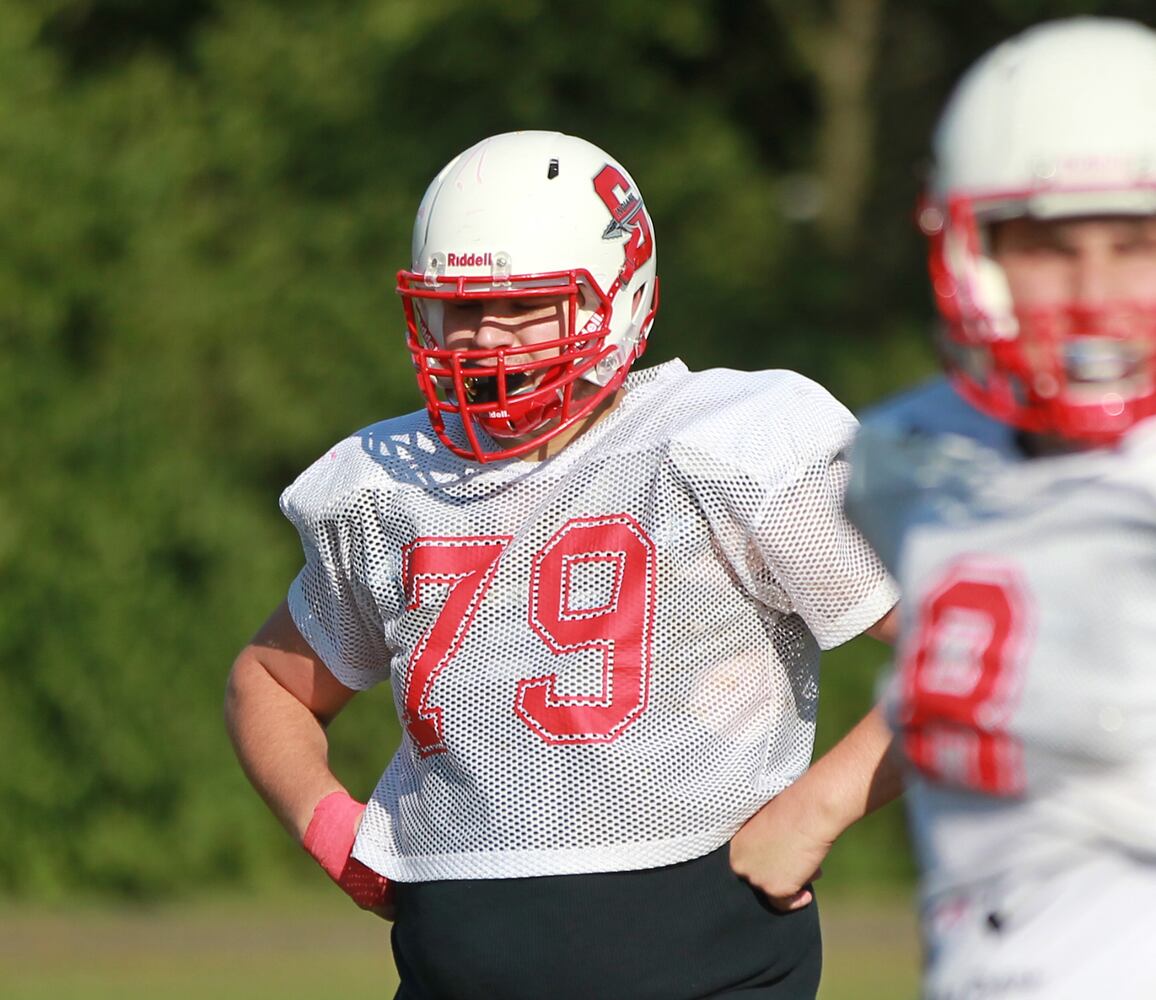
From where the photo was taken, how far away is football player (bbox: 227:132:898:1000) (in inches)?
100

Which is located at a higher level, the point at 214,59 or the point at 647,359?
the point at 214,59

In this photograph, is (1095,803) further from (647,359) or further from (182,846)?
(647,359)

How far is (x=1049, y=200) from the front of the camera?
193 cm

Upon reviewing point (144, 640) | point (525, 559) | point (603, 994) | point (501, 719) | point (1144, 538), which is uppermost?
point (1144, 538)

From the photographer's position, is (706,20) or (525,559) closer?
(525,559)

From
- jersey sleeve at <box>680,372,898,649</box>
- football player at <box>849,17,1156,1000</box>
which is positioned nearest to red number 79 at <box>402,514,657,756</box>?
jersey sleeve at <box>680,372,898,649</box>

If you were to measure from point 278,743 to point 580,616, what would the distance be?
0.66m

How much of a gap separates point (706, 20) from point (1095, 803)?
31.4ft

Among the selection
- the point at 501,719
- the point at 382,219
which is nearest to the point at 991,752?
the point at 501,719

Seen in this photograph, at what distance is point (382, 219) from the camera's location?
860cm

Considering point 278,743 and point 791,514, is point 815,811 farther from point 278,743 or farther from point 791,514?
point 278,743

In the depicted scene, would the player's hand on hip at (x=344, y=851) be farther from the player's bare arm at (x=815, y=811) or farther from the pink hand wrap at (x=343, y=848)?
the player's bare arm at (x=815, y=811)

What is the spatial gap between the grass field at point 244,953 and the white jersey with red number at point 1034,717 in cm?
450

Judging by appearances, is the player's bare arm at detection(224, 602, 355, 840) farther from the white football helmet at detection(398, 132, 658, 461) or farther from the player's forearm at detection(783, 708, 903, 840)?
the player's forearm at detection(783, 708, 903, 840)
